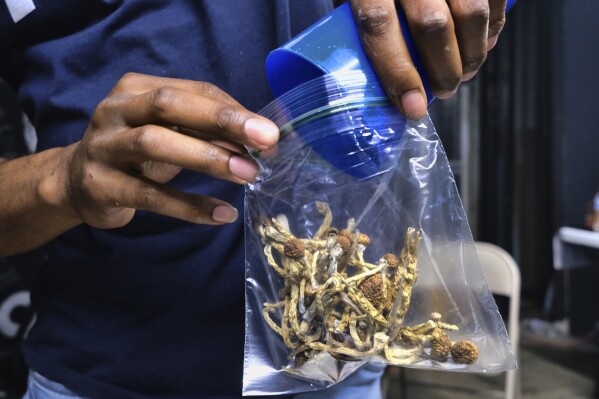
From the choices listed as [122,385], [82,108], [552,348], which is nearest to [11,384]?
[122,385]

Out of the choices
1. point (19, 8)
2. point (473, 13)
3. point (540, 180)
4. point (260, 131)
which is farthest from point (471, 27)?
point (540, 180)

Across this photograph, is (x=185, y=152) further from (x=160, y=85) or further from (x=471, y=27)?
(x=471, y=27)

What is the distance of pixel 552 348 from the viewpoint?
2900 millimetres

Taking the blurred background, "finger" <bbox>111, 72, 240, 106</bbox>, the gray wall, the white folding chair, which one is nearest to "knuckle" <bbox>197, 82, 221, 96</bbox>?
"finger" <bbox>111, 72, 240, 106</bbox>

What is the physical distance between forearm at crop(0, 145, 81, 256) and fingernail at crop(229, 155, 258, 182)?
0.15 meters

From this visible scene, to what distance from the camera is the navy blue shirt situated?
561mm

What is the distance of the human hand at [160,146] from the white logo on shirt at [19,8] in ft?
0.75

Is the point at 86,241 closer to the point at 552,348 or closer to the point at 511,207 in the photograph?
the point at 552,348

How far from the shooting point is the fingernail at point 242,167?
1.13ft

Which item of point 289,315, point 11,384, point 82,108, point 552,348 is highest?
point 82,108

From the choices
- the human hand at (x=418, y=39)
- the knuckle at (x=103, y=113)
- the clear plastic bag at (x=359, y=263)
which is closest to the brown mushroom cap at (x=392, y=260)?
the clear plastic bag at (x=359, y=263)

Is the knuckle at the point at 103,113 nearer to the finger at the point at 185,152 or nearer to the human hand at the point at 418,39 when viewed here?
the finger at the point at 185,152

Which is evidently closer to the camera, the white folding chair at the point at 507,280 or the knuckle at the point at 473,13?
the knuckle at the point at 473,13

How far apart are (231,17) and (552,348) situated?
2.91 meters
